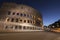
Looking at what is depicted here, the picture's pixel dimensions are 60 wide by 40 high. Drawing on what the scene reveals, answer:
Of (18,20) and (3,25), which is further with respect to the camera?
(18,20)

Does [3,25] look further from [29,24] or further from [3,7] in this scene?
[29,24]

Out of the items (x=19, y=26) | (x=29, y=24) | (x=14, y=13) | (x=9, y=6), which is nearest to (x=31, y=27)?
(x=29, y=24)

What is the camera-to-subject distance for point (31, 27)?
41906 millimetres

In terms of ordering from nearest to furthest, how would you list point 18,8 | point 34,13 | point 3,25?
point 3,25 < point 18,8 < point 34,13

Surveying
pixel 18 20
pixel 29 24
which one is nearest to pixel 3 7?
pixel 18 20

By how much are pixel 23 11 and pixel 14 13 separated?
4310mm

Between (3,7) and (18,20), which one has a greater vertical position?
(3,7)

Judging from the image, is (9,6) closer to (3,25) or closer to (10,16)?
(10,16)

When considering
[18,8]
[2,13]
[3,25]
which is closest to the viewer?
[3,25]

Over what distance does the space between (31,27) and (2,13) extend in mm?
14662

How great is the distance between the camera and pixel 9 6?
39.3m

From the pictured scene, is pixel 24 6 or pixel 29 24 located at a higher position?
pixel 24 6

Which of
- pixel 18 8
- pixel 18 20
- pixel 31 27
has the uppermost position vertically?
pixel 18 8

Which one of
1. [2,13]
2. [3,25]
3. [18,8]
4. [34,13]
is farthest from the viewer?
[34,13]
